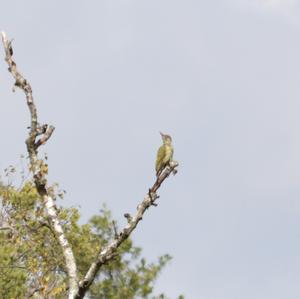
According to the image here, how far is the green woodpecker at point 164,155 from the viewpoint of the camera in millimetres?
10656

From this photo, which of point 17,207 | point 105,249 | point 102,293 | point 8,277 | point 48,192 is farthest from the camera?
point 102,293

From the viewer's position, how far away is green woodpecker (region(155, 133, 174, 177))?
1066 centimetres

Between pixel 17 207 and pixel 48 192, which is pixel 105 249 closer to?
pixel 48 192

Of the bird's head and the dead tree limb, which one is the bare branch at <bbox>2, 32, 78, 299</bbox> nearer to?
the dead tree limb

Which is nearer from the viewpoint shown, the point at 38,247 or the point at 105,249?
the point at 105,249

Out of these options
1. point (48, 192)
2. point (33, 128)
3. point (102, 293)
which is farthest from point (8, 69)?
point (102, 293)

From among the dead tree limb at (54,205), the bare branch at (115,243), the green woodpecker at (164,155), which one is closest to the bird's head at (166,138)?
the green woodpecker at (164,155)

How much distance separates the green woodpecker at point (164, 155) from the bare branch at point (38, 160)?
160 centimetres

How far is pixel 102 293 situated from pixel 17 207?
769cm

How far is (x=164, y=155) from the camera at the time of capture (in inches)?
444

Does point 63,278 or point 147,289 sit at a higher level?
point 147,289

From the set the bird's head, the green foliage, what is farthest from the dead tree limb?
the green foliage

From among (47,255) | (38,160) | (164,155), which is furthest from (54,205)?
(47,255)

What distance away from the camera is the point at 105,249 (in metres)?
8.75
